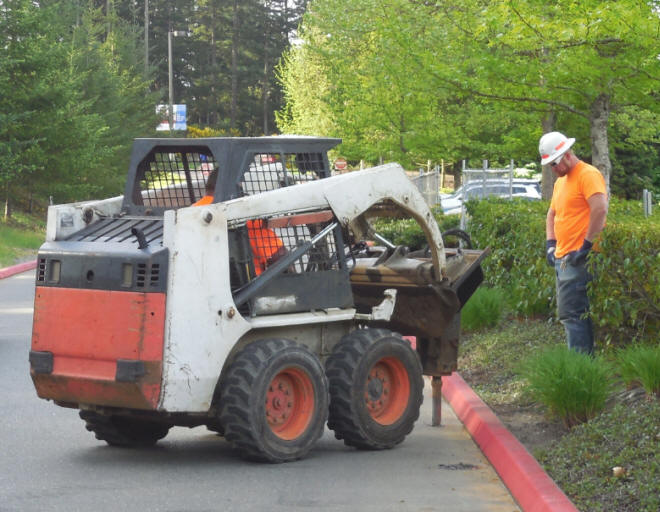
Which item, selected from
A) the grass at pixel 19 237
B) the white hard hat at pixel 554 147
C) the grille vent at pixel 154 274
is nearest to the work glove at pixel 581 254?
the white hard hat at pixel 554 147

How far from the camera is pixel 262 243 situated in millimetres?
8500

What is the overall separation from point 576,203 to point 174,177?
10.4 ft

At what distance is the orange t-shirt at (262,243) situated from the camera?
841 centimetres

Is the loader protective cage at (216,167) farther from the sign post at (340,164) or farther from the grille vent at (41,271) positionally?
the sign post at (340,164)

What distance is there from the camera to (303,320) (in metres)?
8.54

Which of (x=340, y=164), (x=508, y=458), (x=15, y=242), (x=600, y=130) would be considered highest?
(x=340, y=164)

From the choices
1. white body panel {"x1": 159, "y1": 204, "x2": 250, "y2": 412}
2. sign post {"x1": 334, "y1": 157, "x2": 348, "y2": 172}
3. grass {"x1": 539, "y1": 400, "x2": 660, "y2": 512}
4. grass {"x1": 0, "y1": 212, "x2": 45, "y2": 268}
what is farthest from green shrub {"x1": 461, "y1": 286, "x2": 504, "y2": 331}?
sign post {"x1": 334, "y1": 157, "x2": 348, "y2": 172}

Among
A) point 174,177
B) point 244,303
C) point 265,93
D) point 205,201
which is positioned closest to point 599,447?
point 244,303

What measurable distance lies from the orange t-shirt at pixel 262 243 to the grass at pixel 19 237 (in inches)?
840

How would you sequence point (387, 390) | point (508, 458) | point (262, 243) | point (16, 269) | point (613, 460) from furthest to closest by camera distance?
point (16, 269), point (387, 390), point (262, 243), point (508, 458), point (613, 460)

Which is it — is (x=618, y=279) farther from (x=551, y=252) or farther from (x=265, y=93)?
(x=265, y=93)

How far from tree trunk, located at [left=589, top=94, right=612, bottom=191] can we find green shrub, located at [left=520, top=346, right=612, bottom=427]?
10816 millimetres

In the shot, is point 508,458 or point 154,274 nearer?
point 154,274

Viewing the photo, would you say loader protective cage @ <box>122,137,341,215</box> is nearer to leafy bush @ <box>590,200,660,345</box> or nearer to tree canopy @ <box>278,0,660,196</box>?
leafy bush @ <box>590,200,660,345</box>
